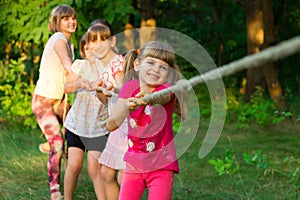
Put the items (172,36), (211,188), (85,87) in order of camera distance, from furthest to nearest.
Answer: (172,36)
(211,188)
(85,87)

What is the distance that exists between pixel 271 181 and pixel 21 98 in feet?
17.5

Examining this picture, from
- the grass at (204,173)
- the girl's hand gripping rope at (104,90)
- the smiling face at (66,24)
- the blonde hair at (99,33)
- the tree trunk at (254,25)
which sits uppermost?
the tree trunk at (254,25)

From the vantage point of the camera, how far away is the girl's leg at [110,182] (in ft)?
15.5

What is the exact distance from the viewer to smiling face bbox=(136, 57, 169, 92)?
3.67 metres

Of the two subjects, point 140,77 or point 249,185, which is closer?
point 140,77

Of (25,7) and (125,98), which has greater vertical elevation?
(25,7)

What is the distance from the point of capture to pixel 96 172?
196 inches

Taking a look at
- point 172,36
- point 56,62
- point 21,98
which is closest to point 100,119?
point 56,62

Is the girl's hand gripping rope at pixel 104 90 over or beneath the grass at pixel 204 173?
over

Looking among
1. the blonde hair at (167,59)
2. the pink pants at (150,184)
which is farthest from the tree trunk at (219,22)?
the pink pants at (150,184)

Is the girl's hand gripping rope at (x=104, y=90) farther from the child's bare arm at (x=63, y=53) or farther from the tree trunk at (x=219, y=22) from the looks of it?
the tree trunk at (x=219, y=22)

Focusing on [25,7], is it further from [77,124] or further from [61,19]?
[77,124]

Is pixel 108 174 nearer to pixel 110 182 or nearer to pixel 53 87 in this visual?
pixel 110 182

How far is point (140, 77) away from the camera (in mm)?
3758
